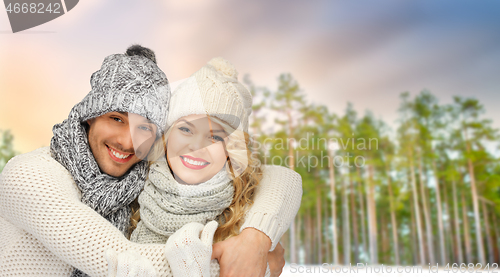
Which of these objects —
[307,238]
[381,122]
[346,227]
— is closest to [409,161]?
[381,122]

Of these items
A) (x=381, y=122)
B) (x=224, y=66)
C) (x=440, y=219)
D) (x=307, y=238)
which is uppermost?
(x=381, y=122)

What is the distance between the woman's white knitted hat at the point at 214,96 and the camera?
41.3 inches

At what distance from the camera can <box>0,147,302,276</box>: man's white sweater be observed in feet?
2.65

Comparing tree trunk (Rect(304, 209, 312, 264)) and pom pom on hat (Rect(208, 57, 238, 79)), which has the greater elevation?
pom pom on hat (Rect(208, 57, 238, 79))

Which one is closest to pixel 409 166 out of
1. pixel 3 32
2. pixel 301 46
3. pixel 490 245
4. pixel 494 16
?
pixel 490 245

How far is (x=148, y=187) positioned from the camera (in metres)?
1.04

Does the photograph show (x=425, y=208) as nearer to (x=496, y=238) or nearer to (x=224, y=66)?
(x=496, y=238)

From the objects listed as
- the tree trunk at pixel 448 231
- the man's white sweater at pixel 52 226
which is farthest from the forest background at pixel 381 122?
the man's white sweater at pixel 52 226

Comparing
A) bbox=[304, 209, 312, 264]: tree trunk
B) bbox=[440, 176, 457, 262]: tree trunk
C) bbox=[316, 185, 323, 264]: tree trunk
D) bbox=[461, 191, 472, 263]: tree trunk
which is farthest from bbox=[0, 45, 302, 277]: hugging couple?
bbox=[461, 191, 472, 263]: tree trunk

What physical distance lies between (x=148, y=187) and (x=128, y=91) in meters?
0.30

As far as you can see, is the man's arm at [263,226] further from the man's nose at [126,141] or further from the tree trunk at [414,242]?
the tree trunk at [414,242]

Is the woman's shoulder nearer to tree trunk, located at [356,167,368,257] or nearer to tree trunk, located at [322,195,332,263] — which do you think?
tree trunk, located at [356,167,368,257]

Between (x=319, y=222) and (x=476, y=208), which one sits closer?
(x=476, y=208)

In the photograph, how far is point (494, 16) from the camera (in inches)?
227
